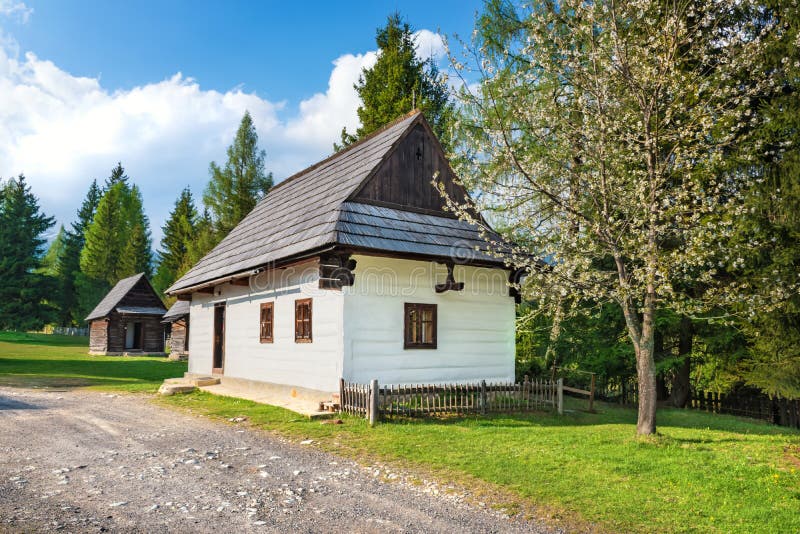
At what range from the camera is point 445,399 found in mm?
10797

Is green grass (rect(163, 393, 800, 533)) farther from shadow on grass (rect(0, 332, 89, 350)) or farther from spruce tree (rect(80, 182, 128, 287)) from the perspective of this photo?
spruce tree (rect(80, 182, 128, 287))

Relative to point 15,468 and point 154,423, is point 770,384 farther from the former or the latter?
point 15,468

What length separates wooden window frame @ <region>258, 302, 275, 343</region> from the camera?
13.8 m

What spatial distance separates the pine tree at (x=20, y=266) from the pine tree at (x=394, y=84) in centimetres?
3821

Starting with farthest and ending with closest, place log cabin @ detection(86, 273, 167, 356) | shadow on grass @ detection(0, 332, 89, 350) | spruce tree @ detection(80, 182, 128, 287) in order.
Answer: spruce tree @ detection(80, 182, 128, 287), shadow on grass @ detection(0, 332, 89, 350), log cabin @ detection(86, 273, 167, 356)

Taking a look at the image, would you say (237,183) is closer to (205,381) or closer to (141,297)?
(141,297)

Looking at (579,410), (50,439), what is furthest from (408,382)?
(50,439)

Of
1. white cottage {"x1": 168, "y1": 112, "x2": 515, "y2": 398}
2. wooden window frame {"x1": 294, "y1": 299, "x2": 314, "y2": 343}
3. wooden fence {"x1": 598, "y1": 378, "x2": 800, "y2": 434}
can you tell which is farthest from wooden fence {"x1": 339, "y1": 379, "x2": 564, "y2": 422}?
wooden fence {"x1": 598, "y1": 378, "x2": 800, "y2": 434}

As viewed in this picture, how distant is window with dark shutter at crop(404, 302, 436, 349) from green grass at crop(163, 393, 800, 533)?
2387mm

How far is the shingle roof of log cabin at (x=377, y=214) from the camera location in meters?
11.7

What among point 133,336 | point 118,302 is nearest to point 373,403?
point 118,302

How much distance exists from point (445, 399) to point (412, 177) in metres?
5.97

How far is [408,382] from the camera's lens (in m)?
12.1

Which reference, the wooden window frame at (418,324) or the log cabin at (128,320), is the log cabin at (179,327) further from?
the wooden window frame at (418,324)
